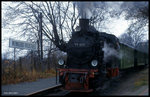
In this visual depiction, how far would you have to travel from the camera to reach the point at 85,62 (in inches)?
504

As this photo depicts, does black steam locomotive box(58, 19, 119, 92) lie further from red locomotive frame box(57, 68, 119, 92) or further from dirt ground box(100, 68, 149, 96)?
dirt ground box(100, 68, 149, 96)

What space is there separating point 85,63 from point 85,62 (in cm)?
6

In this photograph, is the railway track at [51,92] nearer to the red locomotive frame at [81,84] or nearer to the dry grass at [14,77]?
the red locomotive frame at [81,84]

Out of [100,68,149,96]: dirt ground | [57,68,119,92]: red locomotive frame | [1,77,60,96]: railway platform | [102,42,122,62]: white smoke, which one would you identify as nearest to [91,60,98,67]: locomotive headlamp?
[57,68,119,92]: red locomotive frame

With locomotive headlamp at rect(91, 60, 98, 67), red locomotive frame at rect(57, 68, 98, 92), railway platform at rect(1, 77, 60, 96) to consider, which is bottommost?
railway platform at rect(1, 77, 60, 96)

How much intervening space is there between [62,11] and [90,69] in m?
13.0

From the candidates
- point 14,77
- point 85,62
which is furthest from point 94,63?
point 14,77

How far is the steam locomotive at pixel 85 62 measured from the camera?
12188 mm

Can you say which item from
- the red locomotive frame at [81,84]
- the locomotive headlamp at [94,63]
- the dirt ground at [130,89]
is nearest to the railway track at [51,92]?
the red locomotive frame at [81,84]

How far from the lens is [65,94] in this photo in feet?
40.2

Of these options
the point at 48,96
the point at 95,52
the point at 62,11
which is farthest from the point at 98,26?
the point at 48,96

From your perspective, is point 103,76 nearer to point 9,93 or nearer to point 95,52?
point 95,52

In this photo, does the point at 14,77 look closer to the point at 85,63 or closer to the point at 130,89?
the point at 85,63

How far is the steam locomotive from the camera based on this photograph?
12188 millimetres
